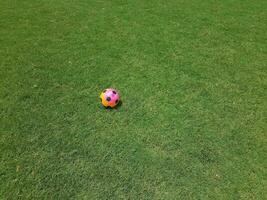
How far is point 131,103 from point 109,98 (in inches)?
14.0

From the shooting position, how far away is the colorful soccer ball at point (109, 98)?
415 centimetres

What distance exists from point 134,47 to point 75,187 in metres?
2.75

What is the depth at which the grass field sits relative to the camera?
3.47 metres

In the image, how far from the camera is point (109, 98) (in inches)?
163

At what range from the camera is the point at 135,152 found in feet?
12.3

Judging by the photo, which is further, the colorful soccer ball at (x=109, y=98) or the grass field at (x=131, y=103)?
the colorful soccer ball at (x=109, y=98)

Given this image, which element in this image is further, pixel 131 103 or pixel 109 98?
pixel 131 103

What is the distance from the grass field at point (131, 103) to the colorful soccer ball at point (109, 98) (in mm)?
125

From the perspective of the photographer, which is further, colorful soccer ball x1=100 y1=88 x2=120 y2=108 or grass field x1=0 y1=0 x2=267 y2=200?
colorful soccer ball x1=100 y1=88 x2=120 y2=108

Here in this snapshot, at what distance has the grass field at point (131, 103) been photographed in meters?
3.47

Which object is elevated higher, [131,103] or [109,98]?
[109,98]

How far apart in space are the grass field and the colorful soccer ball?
0.41 ft

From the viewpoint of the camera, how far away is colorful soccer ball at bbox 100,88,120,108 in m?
4.15

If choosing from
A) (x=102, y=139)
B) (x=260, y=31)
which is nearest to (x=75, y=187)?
(x=102, y=139)
